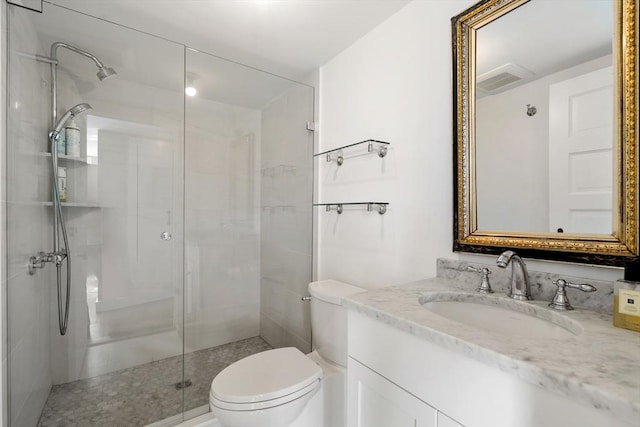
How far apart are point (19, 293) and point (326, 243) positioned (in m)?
1.54

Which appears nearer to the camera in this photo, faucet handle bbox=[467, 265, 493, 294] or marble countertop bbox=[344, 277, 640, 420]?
marble countertop bbox=[344, 277, 640, 420]

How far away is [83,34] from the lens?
4.86ft

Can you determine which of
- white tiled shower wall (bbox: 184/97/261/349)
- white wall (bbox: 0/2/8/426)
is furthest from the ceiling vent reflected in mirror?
white wall (bbox: 0/2/8/426)

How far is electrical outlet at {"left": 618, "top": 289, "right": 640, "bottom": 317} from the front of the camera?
0.64m

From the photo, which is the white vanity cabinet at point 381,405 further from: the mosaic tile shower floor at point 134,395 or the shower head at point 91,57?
the shower head at point 91,57

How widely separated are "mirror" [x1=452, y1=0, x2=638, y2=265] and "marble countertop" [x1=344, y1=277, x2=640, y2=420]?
258 mm

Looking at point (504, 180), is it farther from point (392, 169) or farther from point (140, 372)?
point (140, 372)

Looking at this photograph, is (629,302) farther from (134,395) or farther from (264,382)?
(134,395)

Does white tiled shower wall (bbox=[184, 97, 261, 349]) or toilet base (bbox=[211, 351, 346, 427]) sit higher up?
white tiled shower wall (bbox=[184, 97, 261, 349])

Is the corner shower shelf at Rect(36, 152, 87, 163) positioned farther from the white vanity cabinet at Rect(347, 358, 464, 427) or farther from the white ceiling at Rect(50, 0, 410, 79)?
the white vanity cabinet at Rect(347, 358, 464, 427)

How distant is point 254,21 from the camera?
153 centimetres

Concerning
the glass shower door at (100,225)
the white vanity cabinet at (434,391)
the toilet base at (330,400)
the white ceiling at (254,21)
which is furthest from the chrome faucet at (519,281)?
the glass shower door at (100,225)

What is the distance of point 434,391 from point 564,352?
287 mm

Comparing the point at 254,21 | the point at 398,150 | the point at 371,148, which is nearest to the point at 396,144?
the point at 398,150
